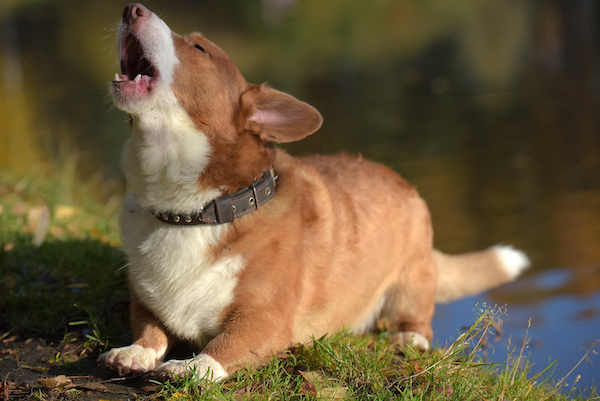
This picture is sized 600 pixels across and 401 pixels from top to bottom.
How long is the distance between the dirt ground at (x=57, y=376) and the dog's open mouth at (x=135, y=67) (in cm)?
121

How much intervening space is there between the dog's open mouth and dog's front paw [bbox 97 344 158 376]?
3.58 feet

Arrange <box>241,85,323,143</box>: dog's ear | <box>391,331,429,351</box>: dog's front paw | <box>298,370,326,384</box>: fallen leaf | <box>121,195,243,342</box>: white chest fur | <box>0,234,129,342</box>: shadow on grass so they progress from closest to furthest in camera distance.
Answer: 1. <box>298,370,326,384</box>: fallen leaf
2. <box>121,195,243,342</box>: white chest fur
3. <box>241,85,323,143</box>: dog's ear
4. <box>0,234,129,342</box>: shadow on grass
5. <box>391,331,429,351</box>: dog's front paw

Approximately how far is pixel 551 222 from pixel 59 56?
1399 centimetres

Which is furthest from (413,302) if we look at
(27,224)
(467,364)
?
(27,224)

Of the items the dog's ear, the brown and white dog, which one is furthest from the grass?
the dog's ear

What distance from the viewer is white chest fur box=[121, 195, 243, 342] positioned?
275 cm

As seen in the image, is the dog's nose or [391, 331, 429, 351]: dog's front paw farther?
[391, 331, 429, 351]: dog's front paw

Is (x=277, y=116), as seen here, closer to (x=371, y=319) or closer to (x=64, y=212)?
(x=371, y=319)

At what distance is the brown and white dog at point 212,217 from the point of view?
273 cm

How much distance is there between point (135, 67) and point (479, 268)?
94.9 inches

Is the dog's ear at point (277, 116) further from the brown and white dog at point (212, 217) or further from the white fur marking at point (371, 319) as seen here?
the white fur marking at point (371, 319)

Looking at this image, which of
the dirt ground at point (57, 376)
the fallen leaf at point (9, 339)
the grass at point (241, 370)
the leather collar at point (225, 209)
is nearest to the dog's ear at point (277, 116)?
the leather collar at point (225, 209)

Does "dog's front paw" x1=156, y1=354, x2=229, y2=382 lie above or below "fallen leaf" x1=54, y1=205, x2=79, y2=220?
above

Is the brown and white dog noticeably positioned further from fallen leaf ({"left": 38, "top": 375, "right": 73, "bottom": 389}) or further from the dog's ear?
fallen leaf ({"left": 38, "top": 375, "right": 73, "bottom": 389})
